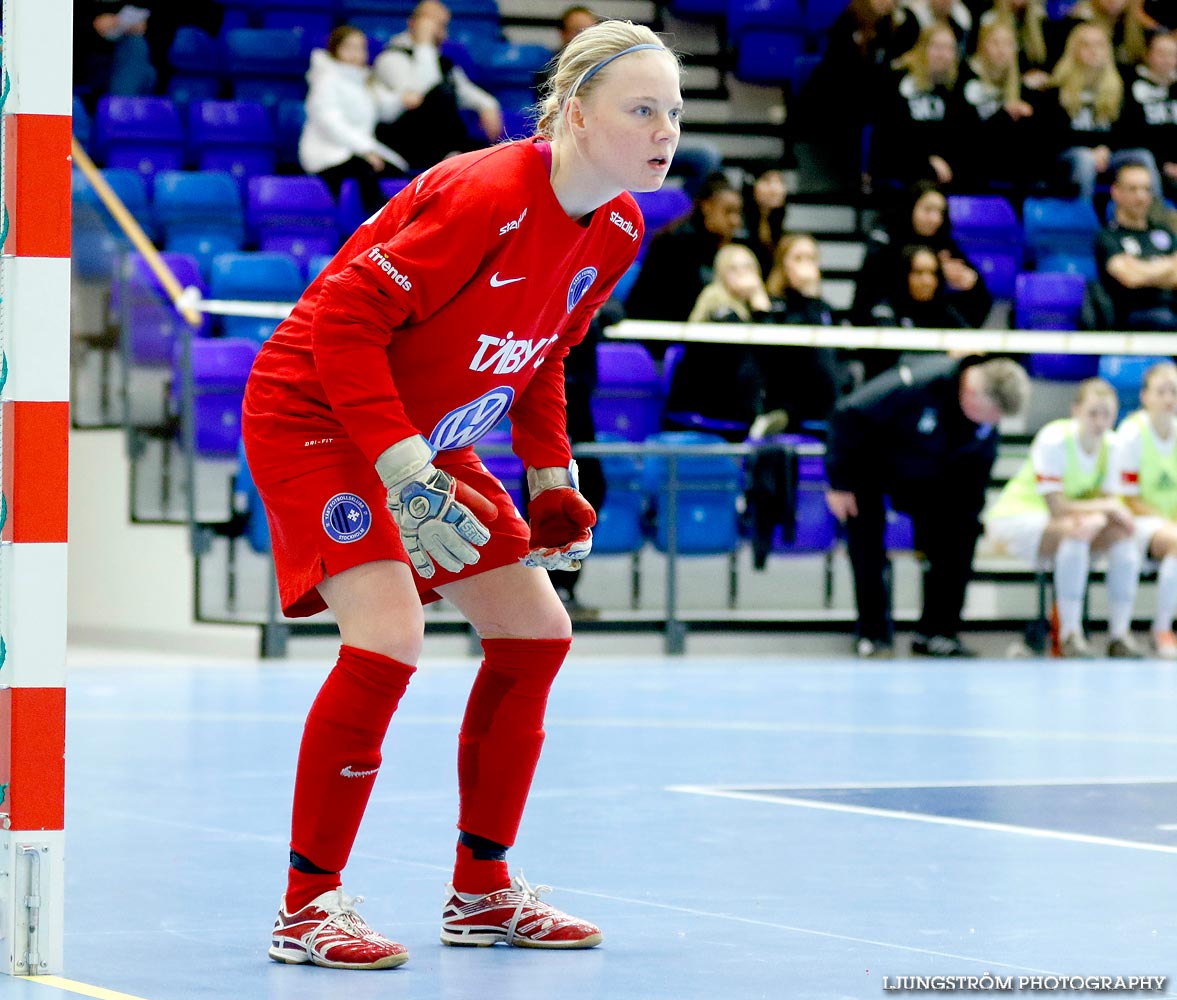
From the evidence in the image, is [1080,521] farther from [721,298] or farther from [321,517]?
[321,517]

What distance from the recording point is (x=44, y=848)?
3.47m

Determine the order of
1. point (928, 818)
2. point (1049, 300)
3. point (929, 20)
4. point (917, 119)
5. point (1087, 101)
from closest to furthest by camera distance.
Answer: point (928, 818) → point (1049, 300) → point (917, 119) → point (929, 20) → point (1087, 101)

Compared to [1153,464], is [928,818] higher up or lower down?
lower down

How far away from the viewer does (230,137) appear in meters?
13.7

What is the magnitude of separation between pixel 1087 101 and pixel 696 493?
5.78 meters

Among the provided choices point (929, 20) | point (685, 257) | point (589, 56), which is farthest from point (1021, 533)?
point (589, 56)

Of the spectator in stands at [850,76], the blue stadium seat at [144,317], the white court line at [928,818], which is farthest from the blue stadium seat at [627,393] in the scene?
the white court line at [928,818]

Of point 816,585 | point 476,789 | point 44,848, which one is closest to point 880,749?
point 476,789

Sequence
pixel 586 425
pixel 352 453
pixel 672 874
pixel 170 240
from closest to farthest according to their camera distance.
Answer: pixel 352 453 → pixel 672 874 → pixel 586 425 → pixel 170 240

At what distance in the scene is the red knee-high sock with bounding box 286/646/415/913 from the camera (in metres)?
3.64

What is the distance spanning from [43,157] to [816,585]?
869cm

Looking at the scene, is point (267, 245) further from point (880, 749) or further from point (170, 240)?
point (880, 749)

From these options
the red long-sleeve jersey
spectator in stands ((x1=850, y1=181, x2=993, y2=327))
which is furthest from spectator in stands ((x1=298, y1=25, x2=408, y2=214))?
the red long-sleeve jersey

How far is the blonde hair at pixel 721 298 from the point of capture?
11.8 metres
